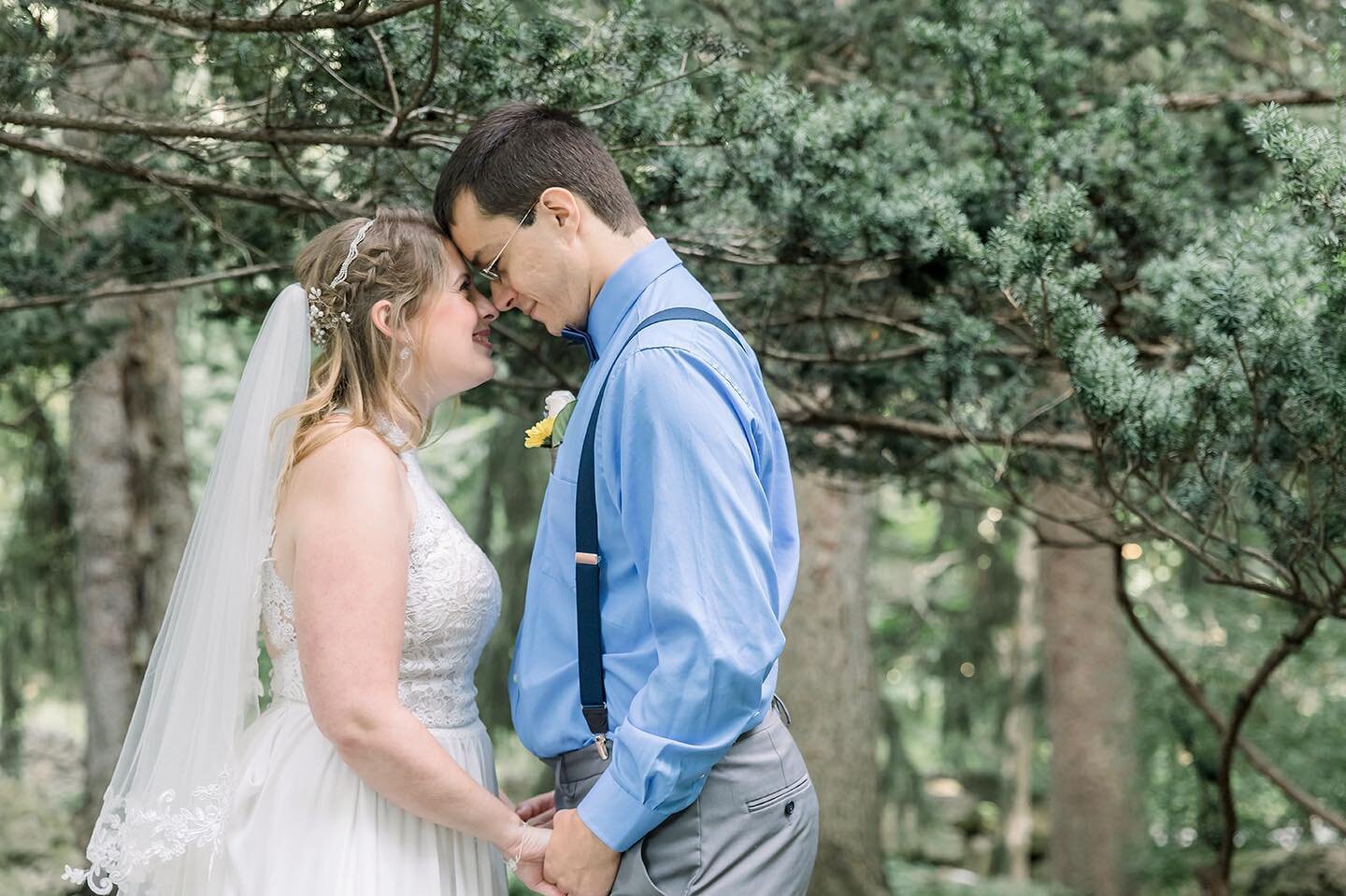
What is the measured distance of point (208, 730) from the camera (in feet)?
8.13

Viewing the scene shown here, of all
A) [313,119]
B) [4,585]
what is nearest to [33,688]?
[4,585]

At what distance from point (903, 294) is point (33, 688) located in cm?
1388

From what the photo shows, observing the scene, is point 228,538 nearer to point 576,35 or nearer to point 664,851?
point 664,851

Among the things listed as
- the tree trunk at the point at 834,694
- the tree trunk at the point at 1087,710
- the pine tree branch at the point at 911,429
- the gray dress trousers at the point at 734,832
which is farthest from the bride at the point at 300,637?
the tree trunk at the point at 1087,710

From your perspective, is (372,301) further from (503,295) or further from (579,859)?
(579,859)

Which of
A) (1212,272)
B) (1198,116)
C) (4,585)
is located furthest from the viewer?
(4,585)

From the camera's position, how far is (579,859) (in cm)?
208

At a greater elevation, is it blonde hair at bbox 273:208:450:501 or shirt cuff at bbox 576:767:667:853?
blonde hair at bbox 273:208:450:501

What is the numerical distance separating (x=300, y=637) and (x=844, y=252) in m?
1.85

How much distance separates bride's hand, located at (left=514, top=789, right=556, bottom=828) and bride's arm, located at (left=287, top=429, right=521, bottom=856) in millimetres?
259

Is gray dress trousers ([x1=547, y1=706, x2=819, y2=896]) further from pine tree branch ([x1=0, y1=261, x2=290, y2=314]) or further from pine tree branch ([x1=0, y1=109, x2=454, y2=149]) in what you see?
pine tree branch ([x1=0, y1=261, x2=290, y2=314])

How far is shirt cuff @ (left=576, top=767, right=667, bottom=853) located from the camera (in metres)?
1.98

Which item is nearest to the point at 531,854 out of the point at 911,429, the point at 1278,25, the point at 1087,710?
the point at 911,429

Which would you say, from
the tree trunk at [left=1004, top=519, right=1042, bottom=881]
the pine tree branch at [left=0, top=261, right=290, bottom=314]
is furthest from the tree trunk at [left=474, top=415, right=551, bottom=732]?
the tree trunk at [left=1004, top=519, right=1042, bottom=881]
